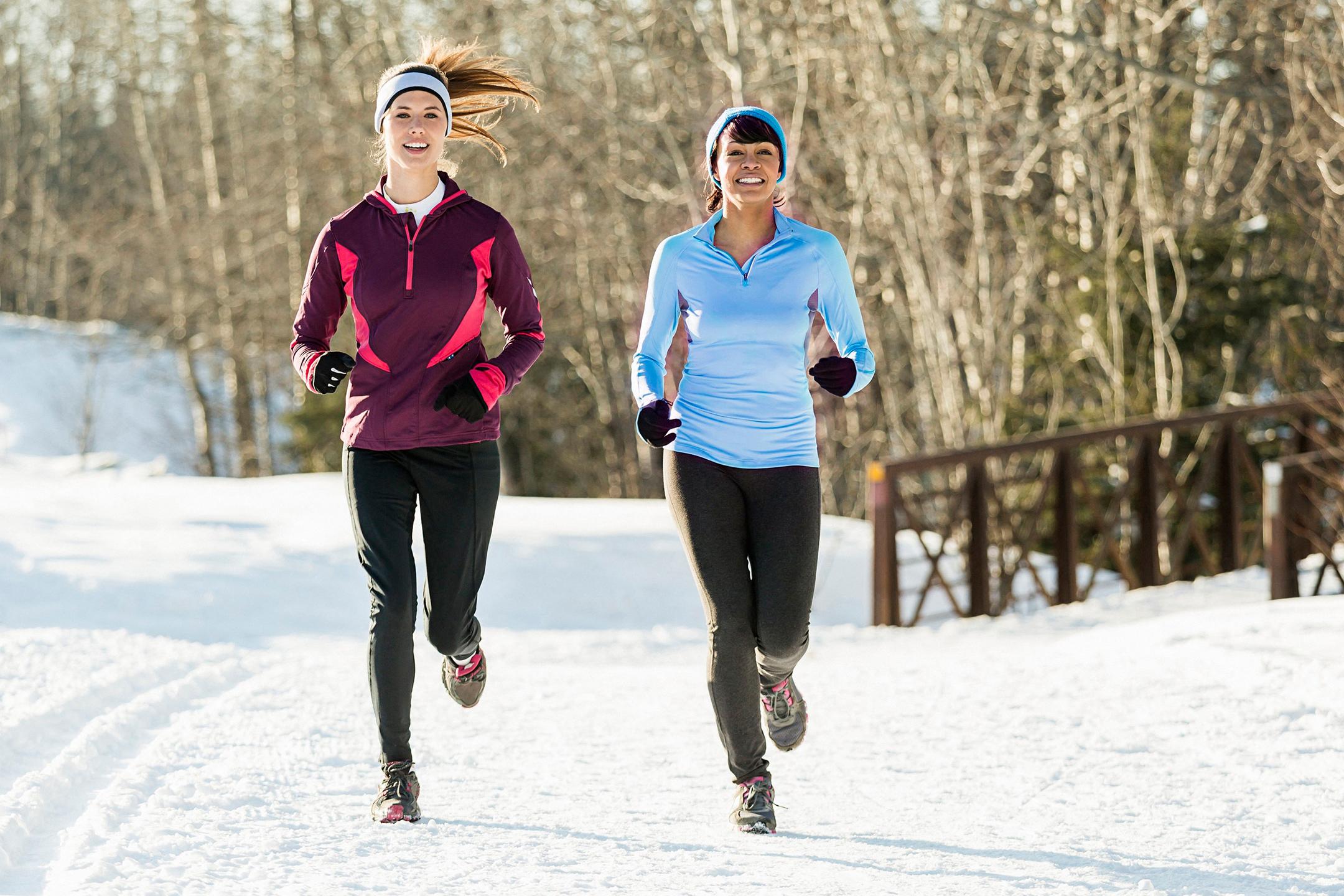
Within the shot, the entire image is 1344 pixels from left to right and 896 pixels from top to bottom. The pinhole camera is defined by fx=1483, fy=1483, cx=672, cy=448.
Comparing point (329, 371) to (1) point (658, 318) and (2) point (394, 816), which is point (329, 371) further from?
(2) point (394, 816)

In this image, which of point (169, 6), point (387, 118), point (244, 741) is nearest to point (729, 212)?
point (387, 118)

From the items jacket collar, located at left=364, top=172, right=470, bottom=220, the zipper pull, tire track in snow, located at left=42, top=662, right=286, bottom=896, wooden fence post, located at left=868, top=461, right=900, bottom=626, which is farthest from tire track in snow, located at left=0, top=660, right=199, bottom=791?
wooden fence post, located at left=868, top=461, right=900, bottom=626

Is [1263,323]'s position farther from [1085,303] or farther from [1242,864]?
[1242,864]

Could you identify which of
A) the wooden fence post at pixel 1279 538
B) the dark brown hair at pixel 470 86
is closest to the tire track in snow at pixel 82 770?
the dark brown hair at pixel 470 86

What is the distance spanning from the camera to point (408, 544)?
12.6ft

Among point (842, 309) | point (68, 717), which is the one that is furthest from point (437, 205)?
point (68, 717)

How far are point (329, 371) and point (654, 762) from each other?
1.87 metres

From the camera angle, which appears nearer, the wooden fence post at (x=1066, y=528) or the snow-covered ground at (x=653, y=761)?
the snow-covered ground at (x=653, y=761)

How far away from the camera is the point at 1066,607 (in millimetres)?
10195

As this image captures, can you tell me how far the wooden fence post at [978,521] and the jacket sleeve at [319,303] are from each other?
7022 mm

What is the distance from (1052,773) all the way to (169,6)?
78.9ft

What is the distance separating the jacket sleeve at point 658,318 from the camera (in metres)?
3.76

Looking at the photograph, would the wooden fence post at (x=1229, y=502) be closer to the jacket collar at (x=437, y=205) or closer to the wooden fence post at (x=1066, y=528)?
the wooden fence post at (x=1066, y=528)

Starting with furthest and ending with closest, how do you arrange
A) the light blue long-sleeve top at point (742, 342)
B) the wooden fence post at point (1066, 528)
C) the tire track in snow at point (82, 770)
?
the wooden fence post at point (1066, 528) < the light blue long-sleeve top at point (742, 342) < the tire track in snow at point (82, 770)
